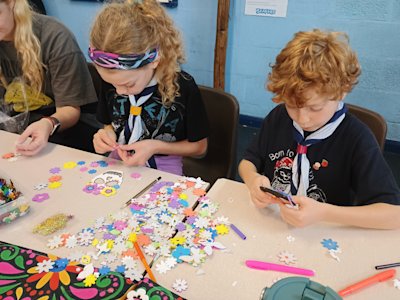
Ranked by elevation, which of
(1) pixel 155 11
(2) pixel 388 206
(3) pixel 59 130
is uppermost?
(1) pixel 155 11

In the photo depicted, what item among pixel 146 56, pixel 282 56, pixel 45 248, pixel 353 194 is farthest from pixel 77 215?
pixel 353 194

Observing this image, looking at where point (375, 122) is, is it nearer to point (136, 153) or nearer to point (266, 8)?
point (136, 153)

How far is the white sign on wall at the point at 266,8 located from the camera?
2762 millimetres

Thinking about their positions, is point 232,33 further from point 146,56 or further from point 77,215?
point 77,215

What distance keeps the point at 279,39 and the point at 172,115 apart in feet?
5.90

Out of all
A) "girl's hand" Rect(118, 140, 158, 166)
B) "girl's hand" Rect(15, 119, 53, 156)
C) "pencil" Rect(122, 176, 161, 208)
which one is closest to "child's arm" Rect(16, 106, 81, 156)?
"girl's hand" Rect(15, 119, 53, 156)

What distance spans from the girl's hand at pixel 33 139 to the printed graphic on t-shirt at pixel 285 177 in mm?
836

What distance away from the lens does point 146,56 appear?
3.88 ft

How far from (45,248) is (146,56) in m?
0.66

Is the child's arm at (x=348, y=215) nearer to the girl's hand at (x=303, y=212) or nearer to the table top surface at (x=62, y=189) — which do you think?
the girl's hand at (x=303, y=212)

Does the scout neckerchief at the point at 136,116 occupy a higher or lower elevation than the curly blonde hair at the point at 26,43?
lower

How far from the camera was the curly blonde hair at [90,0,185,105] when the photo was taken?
1.15 meters

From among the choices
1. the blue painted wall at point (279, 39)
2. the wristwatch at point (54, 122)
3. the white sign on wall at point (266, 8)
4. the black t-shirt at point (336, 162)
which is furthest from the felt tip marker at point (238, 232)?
the white sign on wall at point (266, 8)

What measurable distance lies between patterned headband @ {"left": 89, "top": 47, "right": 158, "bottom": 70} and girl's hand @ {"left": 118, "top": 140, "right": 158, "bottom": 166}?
270mm
